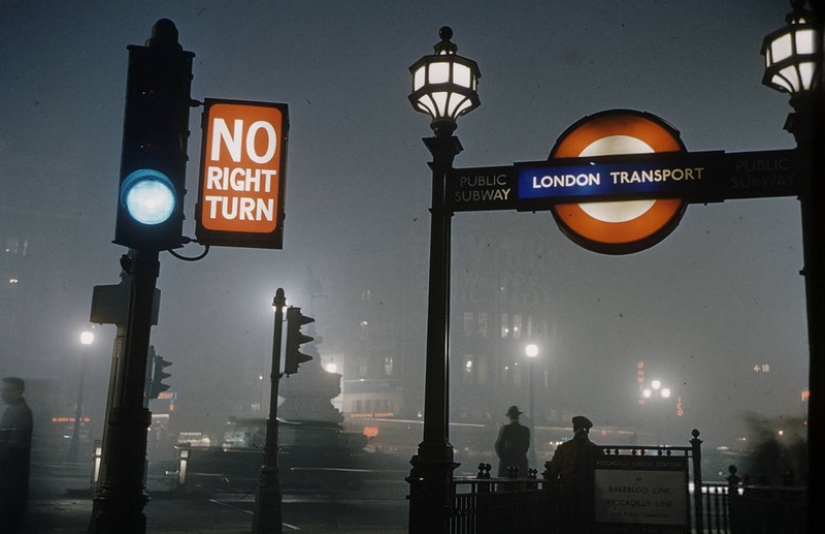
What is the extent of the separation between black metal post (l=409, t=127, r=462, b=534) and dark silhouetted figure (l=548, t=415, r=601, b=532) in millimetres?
2888

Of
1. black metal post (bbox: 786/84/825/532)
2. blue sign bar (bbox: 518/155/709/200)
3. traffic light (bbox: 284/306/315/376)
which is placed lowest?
black metal post (bbox: 786/84/825/532)

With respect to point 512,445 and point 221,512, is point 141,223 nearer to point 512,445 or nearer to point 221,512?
point 512,445

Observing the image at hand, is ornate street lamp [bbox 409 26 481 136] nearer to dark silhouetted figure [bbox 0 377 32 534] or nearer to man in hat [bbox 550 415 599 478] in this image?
man in hat [bbox 550 415 599 478]

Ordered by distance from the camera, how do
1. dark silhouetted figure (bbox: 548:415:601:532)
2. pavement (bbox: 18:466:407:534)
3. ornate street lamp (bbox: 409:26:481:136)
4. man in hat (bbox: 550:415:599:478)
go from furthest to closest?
pavement (bbox: 18:466:407:534) < man in hat (bbox: 550:415:599:478) < dark silhouetted figure (bbox: 548:415:601:532) < ornate street lamp (bbox: 409:26:481:136)

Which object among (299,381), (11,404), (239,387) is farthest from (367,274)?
(11,404)

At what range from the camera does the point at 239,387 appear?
13100 cm

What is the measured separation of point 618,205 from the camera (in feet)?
21.2

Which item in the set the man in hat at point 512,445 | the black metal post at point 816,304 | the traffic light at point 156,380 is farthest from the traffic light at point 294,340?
the black metal post at point 816,304

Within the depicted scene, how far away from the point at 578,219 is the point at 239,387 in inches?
5109

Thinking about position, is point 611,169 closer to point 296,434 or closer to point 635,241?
point 635,241

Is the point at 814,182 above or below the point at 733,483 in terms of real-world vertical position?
above

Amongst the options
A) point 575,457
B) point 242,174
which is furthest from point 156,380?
point 242,174

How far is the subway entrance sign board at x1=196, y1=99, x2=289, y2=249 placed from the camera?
567 centimetres

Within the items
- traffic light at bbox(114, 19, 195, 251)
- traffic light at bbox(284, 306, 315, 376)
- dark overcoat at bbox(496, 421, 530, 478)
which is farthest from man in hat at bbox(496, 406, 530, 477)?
traffic light at bbox(114, 19, 195, 251)
